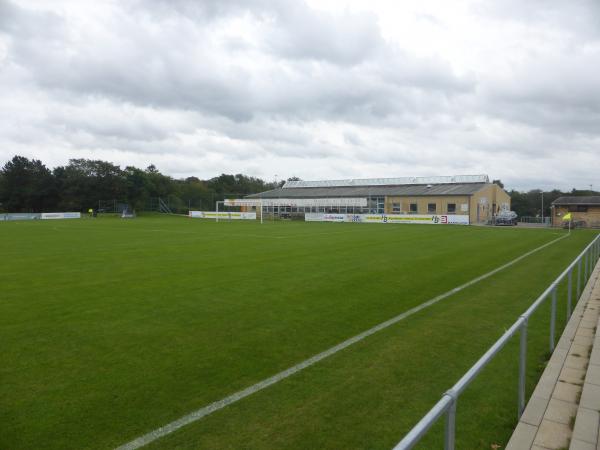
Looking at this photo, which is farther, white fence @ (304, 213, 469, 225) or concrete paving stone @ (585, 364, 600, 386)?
white fence @ (304, 213, 469, 225)

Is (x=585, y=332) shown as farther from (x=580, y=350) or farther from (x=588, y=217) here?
(x=588, y=217)

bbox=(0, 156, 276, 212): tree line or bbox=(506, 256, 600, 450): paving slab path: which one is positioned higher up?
bbox=(0, 156, 276, 212): tree line

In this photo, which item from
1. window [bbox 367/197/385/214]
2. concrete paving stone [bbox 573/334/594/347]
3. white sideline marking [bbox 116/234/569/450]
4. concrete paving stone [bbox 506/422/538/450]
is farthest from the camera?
window [bbox 367/197/385/214]

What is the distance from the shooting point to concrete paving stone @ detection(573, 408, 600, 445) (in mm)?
4030

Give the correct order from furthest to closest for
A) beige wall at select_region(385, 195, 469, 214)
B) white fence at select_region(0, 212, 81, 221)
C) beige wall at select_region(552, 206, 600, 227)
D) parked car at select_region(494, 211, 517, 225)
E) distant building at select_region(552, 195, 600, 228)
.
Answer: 1. white fence at select_region(0, 212, 81, 221)
2. beige wall at select_region(385, 195, 469, 214)
3. distant building at select_region(552, 195, 600, 228)
4. beige wall at select_region(552, 206, 600, 227)
5. parked car at select_region(494, 211, 517, 225)

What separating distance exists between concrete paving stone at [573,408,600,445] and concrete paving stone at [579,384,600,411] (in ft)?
0.43

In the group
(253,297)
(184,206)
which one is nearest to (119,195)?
(184,206)

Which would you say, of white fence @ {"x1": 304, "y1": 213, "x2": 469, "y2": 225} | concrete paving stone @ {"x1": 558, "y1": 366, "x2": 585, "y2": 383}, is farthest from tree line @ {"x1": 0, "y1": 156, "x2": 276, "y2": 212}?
concrete paving stone @ {"x1": 558, "y1": 366, "x2": 585, "y2": 383}

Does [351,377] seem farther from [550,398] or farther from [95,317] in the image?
[95,317]

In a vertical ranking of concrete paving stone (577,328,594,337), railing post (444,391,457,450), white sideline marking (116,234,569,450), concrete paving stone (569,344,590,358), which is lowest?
white sideline marking (116,234,569,450)

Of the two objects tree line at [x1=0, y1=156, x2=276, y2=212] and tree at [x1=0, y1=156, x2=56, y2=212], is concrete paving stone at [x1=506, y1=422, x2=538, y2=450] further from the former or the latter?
tree at [x1=0, y1=156, x2=56, y2=212]

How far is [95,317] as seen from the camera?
8672 millimetres

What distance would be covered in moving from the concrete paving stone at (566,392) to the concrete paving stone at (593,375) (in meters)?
0.24

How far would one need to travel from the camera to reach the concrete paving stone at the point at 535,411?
14.7ft
